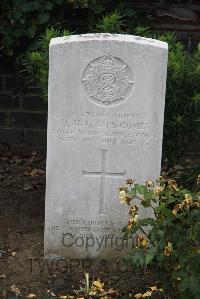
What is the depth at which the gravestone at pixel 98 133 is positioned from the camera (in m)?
3.97

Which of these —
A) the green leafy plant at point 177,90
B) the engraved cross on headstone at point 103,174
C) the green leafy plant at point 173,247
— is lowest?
the green leafy plant at point 173,247

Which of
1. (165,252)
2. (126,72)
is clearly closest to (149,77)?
(126,72)

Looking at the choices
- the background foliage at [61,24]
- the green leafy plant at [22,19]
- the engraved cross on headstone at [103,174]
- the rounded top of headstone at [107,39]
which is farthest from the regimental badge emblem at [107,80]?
the green leafy plant at [22,19]

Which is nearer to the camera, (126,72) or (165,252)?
(165,252)

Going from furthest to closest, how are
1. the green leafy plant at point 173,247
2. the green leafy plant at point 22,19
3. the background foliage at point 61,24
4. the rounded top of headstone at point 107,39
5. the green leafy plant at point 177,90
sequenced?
the green leafy plant at point 22,19, the background foliage at point 61,24, the green leafy plant at point 177,90, the rounded top of headstone at point 107,39, the green leafy plant at point 173,247

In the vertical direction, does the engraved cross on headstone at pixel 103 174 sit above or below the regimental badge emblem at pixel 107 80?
below

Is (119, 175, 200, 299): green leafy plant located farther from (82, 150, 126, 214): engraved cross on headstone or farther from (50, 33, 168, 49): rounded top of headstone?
(50, 33, 168, 49): rounded top of headstone

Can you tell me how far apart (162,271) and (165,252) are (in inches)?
7.6

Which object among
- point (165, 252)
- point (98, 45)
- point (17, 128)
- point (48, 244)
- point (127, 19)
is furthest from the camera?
point (17, 128)

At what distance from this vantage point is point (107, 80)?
402 cm

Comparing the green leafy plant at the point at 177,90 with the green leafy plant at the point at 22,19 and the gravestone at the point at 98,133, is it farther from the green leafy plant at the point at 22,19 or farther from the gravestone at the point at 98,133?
the green leafy plant at the point at 22,19

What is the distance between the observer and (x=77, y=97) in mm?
4016

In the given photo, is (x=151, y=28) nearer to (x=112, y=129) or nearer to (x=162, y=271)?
(x=112, y=129)

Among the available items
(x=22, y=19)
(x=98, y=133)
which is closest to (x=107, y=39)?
(x=98, y=133)
